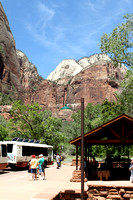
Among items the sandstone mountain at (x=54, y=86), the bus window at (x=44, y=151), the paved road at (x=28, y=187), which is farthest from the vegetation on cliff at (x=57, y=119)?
the sandstone mountain at (x=54, y=86)

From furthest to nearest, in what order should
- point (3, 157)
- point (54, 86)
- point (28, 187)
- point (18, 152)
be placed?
point (54, 86) < point (18, 152) < point (3, 157) < point (28, 187)

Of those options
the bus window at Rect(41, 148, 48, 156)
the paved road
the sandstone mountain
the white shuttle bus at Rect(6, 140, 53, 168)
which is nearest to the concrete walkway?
the paved road

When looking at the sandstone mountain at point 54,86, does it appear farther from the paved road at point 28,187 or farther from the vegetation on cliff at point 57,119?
the paved road at point 28,187

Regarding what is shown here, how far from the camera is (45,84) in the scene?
12075 centimetres

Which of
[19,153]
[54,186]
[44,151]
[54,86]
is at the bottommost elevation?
[54,186]

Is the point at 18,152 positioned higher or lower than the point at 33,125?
lower

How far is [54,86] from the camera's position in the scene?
12506 cm

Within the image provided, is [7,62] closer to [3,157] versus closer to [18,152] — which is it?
[18,152]

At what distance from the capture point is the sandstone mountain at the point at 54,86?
93.1 m

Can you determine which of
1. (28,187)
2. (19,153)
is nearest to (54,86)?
(19,153)

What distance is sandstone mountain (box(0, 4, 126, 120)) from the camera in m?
93.1

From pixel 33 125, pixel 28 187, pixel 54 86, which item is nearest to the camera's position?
pixel 28 187

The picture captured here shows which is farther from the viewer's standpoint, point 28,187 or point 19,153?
point 19,153

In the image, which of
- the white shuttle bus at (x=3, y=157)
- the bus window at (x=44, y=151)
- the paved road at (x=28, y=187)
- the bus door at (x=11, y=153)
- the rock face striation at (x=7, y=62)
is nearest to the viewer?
the paved road at (x=28, y=187)
